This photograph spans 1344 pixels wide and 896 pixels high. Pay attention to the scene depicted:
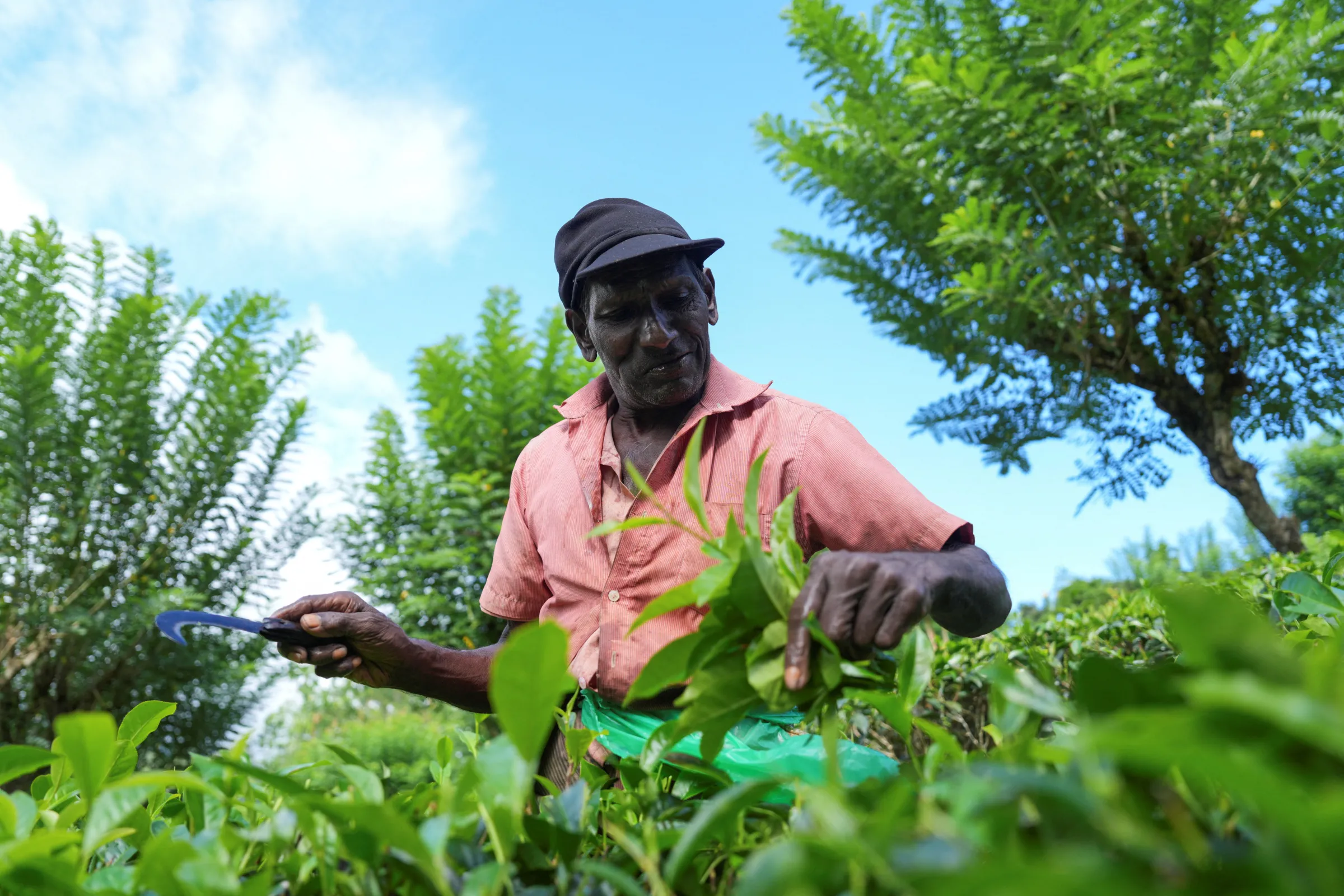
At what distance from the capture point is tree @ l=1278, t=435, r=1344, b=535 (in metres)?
12.9

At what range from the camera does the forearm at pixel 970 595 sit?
1.12m

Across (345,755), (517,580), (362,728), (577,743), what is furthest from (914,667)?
(362,728)

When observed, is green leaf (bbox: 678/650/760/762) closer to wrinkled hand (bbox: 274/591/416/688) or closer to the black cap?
wrinkled hand (bbox: 274/591/416/688)

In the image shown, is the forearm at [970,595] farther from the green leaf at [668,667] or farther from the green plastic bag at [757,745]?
the green leaf at [668,667]

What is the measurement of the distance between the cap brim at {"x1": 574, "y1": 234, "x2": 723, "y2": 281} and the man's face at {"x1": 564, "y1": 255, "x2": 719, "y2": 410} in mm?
39

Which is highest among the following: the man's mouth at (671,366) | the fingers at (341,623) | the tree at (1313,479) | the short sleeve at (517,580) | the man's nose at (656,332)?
the tree at (1313,479)

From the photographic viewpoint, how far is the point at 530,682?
0.51 m

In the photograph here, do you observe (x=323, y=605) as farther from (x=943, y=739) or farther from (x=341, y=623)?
(x=943, y=739)

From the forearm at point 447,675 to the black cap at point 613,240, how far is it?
0.86 m

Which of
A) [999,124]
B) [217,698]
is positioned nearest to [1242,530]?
[999,124]

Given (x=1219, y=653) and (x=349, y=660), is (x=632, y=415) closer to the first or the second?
(x=349, y=660)

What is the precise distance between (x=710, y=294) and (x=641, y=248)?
1.10 feet

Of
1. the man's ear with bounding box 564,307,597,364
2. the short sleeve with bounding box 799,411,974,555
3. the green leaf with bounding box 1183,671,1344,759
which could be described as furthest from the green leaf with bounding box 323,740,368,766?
the man's ear with bounding box 564,307,597,364

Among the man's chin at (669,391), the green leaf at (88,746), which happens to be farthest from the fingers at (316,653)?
the green leaf at (88,746)
